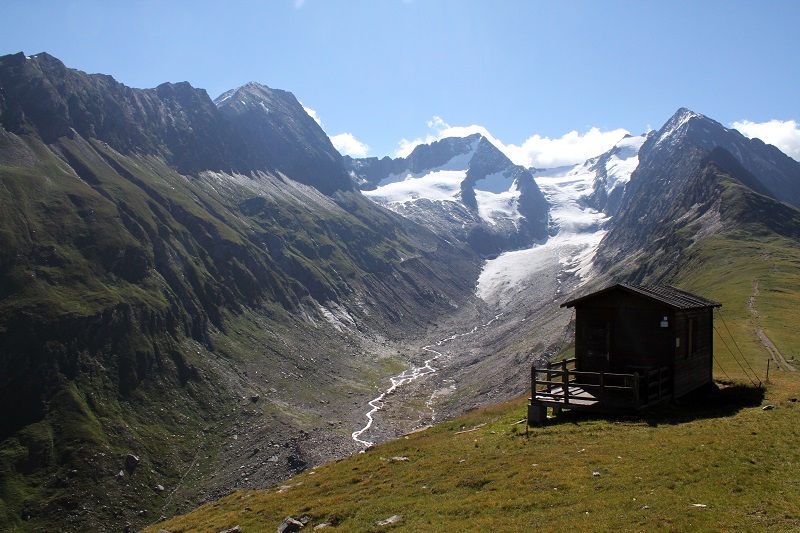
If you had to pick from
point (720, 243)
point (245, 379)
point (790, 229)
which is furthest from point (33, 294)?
point (790, 229)

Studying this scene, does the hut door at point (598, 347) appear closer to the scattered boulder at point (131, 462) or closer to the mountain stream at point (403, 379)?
the mountain stream at point (403, 379)

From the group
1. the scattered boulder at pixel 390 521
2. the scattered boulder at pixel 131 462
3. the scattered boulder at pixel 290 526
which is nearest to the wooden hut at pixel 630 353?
the scattered boulder at pixel 390 521

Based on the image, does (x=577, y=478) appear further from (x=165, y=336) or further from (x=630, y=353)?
(x=165, y=336)

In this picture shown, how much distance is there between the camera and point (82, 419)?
249ft

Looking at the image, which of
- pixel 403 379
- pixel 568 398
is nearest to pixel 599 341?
pixel 568 398

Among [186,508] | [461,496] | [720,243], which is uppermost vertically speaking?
[720,243]

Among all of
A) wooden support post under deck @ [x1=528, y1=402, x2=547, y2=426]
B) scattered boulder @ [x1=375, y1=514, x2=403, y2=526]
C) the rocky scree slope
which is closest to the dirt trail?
wooden support post under deck @ [x1=528, y1=402, x2=547, y2=426]

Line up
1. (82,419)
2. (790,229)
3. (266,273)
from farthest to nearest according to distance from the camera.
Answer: (266,273) < (790,229) < (82,419)

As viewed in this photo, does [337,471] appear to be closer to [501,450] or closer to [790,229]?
[501,450]

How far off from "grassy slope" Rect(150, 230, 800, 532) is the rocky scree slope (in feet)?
163

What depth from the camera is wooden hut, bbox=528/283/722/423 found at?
27656 millimetres

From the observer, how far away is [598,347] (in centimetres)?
3114

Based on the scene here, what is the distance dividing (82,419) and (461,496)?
2929 inches

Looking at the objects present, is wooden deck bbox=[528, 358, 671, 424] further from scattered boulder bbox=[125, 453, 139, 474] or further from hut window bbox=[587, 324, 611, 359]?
scattered boulder bbox=[125, 453, 139, 474]
